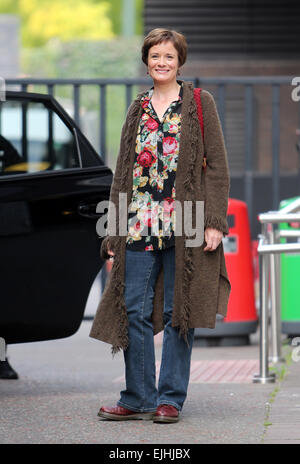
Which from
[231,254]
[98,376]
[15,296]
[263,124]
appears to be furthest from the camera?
[263,124]

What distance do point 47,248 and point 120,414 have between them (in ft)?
3.66

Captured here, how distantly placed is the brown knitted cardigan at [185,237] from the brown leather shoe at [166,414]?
334mm

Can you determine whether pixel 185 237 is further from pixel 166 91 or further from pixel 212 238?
pixel 166 91

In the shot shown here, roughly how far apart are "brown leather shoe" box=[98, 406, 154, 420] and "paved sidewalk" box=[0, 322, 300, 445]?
4 centimetres

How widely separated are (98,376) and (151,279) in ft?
6.20

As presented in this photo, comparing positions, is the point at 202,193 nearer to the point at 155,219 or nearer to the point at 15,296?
the point at 155,219

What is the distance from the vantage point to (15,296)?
6.19 m

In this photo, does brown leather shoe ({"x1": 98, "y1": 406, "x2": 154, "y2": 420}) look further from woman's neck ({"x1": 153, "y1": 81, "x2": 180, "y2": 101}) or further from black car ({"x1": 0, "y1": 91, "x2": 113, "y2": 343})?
woman's neck ({"x1": 153, "y1": 81, "x2": 180, "y2": 101})

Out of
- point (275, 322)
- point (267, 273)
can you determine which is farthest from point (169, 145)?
point (275, 322)

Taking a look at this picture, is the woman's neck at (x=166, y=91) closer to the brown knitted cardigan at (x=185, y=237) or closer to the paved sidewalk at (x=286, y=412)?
the brown knitted cardigan at (x=185, y=237)

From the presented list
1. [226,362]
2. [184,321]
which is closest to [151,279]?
[184,321]

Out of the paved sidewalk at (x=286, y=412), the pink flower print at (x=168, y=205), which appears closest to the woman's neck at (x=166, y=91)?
the pink flower print at (x=168, y=205)

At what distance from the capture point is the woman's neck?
18.4 ft

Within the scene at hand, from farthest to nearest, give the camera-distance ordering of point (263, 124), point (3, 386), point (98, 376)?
1. point (263, 124)
2. point (98, 376)
3. point (3, 386)
